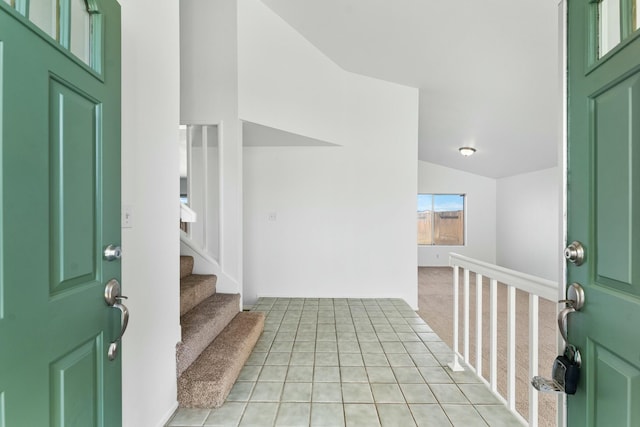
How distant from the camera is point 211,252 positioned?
3373 millimetres

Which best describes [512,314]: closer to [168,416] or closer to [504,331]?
[168,416]

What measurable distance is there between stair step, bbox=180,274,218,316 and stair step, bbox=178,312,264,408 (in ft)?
1.19

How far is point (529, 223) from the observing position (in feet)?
20.8

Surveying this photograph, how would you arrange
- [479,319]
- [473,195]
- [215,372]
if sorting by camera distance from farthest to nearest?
[473,195] < [479,319] < [215,372]

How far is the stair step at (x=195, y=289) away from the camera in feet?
7.50

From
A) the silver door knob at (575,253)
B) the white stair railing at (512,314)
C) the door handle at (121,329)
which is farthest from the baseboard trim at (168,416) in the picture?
the silver door knob at (575,253)

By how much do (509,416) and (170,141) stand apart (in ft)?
8.33

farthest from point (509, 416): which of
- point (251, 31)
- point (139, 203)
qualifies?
point (251, 31)

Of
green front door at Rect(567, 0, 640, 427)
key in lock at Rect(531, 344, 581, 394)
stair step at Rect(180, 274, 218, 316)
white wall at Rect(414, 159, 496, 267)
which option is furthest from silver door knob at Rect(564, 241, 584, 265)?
white wall at Rect(414, 159, 496, 267)

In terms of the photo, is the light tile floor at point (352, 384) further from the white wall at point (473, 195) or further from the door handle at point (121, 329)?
the white wall at point (473, 195)

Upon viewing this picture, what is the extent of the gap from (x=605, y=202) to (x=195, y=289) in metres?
2.58

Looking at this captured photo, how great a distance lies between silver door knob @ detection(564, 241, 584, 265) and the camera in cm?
89

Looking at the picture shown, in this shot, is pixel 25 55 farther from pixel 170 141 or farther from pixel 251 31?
pixel 251 31

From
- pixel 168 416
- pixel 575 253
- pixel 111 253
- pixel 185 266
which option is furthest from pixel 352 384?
pixel 185 266
